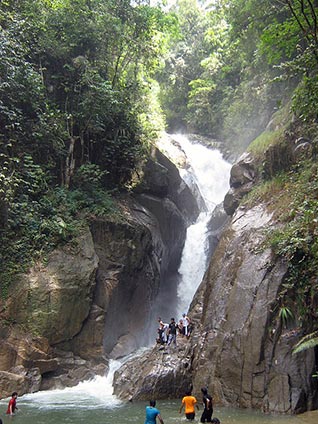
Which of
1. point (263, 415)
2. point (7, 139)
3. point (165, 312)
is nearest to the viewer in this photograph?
point (263, 415)

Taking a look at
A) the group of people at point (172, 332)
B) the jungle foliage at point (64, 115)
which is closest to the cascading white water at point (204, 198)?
the jungle foliage at point (64, 115)

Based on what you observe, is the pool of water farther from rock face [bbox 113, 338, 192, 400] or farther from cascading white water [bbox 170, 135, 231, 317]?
cascading white water [bbox 170, 135, 231, 317]

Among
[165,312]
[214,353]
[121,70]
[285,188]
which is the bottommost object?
[214,353]

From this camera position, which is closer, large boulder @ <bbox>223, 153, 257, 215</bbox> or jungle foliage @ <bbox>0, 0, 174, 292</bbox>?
jungle foliage @ <bbox>0, 0, 174, 292</bbox>

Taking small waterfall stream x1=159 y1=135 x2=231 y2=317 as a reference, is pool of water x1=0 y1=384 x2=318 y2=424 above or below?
below

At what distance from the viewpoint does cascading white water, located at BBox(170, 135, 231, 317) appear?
89.6 ft

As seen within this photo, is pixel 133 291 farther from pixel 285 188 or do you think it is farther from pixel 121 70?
pixel 121 70

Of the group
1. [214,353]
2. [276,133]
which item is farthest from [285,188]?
[214,353]

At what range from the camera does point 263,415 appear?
11906 millimetres

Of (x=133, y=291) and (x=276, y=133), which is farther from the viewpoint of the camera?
(x=133, y=291)

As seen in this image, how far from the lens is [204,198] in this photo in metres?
32.8

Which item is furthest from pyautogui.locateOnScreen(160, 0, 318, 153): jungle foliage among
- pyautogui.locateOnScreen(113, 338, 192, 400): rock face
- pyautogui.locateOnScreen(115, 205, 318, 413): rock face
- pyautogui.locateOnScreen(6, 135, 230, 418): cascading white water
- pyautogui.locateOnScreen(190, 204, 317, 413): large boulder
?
pyautogui.locateOnScreen(113, 338, 192, 400): rock face

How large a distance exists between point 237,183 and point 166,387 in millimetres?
12073

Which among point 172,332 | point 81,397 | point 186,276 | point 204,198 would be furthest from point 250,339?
point 204,198
